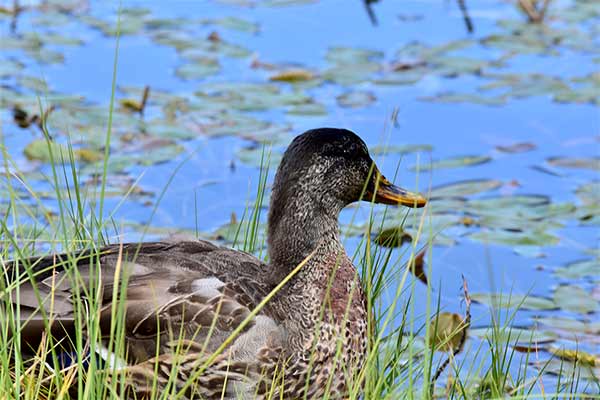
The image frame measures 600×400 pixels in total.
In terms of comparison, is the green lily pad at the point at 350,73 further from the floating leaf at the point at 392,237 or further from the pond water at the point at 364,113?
the floating leaf at the point at 392,237

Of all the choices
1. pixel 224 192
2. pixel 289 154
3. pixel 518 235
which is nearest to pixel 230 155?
pixel 224 192

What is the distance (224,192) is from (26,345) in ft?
9.00

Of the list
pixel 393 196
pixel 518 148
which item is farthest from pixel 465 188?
pixel 393 196

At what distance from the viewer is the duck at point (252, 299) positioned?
11.5 feet

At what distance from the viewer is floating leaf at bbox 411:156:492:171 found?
20.8 feet

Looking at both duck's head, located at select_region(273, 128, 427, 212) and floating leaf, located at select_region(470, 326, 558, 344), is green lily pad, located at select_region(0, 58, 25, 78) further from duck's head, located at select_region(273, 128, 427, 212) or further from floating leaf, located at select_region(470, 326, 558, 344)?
duck's head, located at select_region(273, 128, 427, 212)

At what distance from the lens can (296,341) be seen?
3689mm

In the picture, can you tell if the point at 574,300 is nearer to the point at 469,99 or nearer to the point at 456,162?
the point at 456,162

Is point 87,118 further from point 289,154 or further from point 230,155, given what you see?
point 289,154

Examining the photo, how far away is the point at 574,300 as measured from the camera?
17.6 feet

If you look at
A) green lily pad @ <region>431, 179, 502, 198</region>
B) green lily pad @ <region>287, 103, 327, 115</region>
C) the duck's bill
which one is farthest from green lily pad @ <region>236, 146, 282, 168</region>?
the duck's bill

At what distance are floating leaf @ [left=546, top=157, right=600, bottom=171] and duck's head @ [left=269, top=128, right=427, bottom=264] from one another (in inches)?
111

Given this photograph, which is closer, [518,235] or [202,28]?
[518,235]

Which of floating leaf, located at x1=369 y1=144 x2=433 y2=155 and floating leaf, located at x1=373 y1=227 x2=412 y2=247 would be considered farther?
floating leaf, located at x1=369 y1=144 x2=433 y2=155
